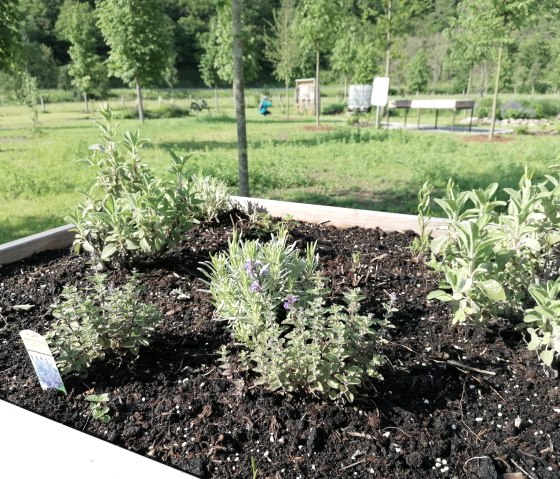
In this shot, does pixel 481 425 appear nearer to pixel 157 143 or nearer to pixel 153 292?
pixel 153 292

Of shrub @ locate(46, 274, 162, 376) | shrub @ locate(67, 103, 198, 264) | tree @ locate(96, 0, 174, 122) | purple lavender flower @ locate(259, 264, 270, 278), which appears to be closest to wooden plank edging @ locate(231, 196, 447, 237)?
shrub @ locate(67, 103, 198, 264)

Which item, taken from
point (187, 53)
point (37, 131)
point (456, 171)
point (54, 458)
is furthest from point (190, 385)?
point (187, 53)

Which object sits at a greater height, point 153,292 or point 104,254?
point 104,254

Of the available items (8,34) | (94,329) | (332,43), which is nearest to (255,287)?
(94,329)

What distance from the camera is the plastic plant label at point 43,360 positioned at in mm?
1762

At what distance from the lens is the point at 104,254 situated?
2787 millimetres

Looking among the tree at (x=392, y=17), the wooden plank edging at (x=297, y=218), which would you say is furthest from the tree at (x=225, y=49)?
the tree at (x=392, y=17)

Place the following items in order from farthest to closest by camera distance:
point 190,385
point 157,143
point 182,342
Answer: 1. point 157,143
2. point 182,342
3. point 190,385

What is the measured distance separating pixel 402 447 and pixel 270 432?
1.55 ft

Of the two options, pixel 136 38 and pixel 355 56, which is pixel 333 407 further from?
pixel 355 56

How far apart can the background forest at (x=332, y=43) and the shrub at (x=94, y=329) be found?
309 centimetres

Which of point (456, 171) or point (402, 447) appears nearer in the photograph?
point (402, 447)

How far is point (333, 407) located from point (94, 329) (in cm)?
104

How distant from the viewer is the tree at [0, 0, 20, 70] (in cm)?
765
